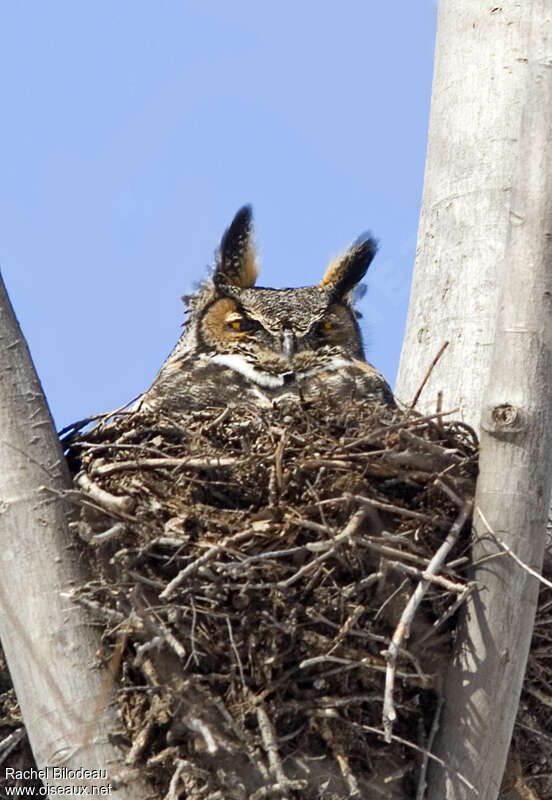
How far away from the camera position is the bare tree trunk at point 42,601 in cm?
222

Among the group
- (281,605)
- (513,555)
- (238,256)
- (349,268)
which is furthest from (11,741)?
(349,268)

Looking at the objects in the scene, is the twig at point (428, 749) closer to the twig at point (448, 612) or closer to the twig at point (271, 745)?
the twig at point (448, 612)

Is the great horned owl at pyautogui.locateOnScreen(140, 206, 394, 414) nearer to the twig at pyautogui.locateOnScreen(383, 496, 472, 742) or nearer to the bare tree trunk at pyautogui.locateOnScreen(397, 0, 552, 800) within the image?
the bare tree trunk at pyautogui.locateOnScreen(397, 0, 552, 800)

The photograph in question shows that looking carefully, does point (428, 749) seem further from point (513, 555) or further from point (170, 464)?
point (170, 464)

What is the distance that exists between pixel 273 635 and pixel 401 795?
1.34ft

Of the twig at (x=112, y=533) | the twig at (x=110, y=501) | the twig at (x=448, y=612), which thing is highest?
the twig at (x=110, y=501)

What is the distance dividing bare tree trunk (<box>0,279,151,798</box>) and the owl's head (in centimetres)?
96

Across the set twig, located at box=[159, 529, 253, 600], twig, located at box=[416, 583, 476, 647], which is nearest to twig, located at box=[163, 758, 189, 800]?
twig, located at box=[159, 529, 253, 600]

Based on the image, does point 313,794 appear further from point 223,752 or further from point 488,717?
point 488,717

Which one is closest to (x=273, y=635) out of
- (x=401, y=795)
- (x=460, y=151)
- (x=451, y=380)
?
(x=401, y=795)

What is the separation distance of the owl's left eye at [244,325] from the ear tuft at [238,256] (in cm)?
17

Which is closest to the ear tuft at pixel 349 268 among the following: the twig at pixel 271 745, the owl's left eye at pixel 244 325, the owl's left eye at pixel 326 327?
the owl's left eye at pixel 326 327

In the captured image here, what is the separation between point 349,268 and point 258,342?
46 cm

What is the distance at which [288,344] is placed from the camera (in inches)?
130
